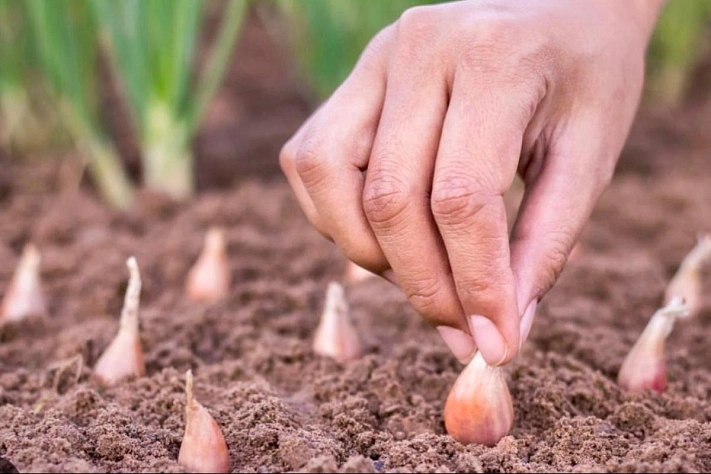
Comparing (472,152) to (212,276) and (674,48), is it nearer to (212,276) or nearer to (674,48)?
(212,276)

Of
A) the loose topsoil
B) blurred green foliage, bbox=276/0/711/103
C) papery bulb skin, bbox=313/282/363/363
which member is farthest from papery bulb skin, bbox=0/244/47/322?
Result: blurred green foliage, bbox=276/0/711/103

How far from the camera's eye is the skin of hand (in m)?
0.91

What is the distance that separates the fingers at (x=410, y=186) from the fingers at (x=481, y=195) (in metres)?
0.03

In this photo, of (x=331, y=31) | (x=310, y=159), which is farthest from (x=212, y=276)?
(x=331, y=31)

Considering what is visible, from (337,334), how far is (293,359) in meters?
0.07

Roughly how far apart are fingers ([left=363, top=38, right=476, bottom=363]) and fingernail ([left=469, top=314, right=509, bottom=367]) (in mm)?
42

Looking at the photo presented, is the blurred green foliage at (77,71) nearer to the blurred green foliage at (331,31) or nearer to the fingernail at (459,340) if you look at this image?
the blurred green foliage at (331,31)

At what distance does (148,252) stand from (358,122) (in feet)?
2.99

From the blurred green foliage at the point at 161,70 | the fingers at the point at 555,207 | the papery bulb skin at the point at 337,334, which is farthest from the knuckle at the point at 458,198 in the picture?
the blurred green foliage at the point at 161,70

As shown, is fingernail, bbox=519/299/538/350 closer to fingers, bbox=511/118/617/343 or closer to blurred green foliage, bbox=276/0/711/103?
fingers, bbox=511/118/617/343

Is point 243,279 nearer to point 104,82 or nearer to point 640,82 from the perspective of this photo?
point 640,82

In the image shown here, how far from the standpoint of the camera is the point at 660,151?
2.86 meters

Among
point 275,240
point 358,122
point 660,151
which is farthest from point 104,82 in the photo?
point 358,122

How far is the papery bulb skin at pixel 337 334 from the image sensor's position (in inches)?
50.0
